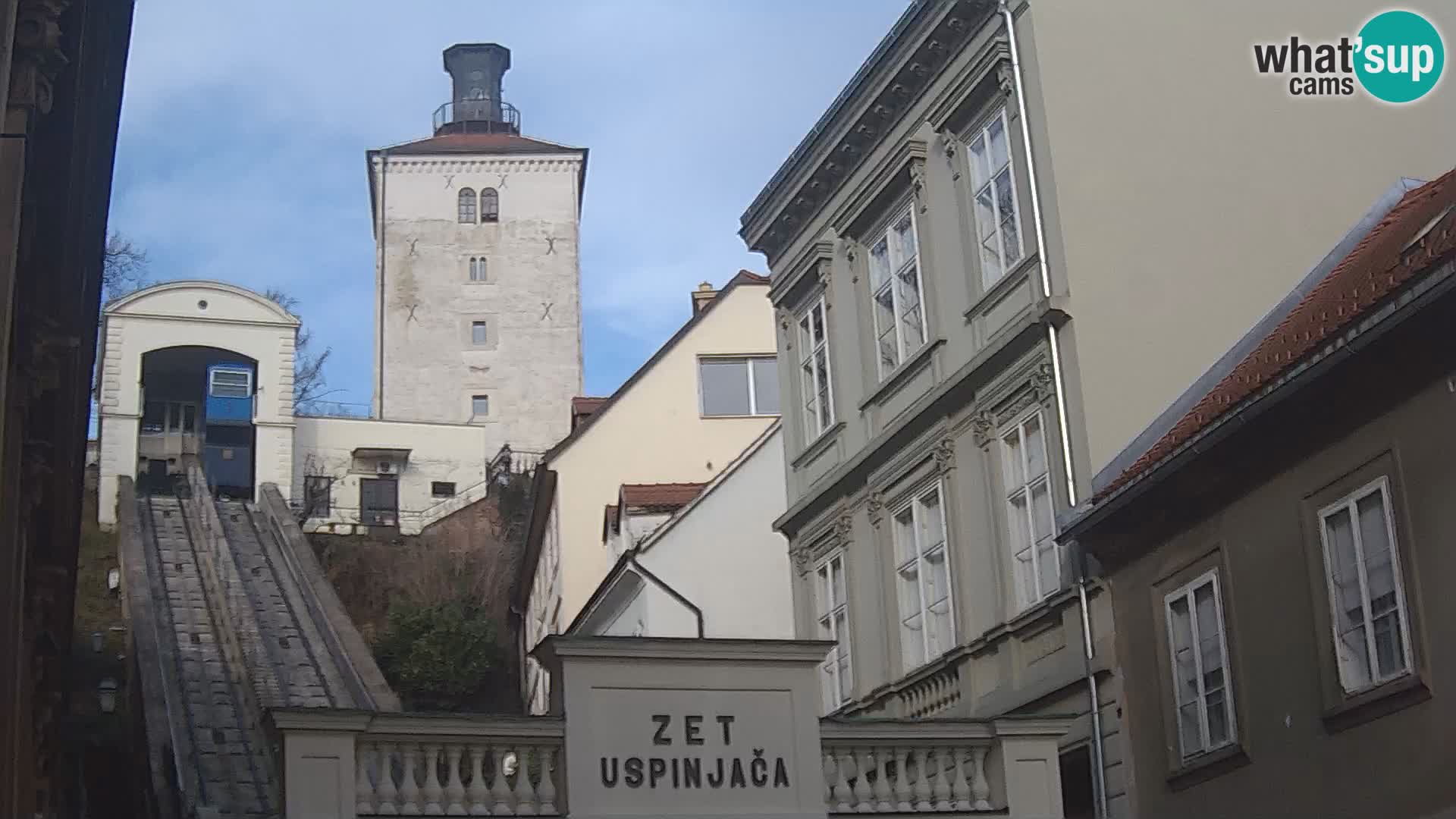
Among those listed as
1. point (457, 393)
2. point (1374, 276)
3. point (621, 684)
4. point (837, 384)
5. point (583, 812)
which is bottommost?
point (583, 812)

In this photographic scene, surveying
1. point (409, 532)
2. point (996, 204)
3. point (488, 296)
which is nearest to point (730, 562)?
point (996, 204)

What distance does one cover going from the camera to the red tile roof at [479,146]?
272 ft

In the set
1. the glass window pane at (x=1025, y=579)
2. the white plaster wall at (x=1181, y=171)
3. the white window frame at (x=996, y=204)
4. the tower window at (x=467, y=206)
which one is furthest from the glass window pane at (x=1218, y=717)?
the tower window at (x=467, y=206)

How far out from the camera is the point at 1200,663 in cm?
1683

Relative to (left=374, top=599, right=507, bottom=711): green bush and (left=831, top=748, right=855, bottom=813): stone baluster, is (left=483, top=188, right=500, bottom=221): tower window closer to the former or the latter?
(left=374, top=599, right=507, bottom=711): green bush

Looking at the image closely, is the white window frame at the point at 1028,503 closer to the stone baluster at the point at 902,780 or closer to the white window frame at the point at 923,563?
the white window frame at the point at 923,563

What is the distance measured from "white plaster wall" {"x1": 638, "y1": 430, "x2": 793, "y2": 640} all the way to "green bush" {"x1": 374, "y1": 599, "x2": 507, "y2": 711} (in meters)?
9.76

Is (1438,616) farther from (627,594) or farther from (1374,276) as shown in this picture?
(627,594)

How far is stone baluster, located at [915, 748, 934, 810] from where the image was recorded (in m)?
15.7

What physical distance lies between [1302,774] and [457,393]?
212 ft

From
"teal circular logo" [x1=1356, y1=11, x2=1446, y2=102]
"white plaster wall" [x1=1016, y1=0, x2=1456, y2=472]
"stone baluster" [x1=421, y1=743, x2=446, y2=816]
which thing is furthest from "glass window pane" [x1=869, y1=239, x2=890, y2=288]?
"stone baluster" [x1=421, y1=743, x2=446, y2=816]

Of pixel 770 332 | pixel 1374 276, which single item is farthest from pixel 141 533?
pixel 1374 276

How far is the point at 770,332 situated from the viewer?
40062 mm

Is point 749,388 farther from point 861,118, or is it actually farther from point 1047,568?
point 1047,568
